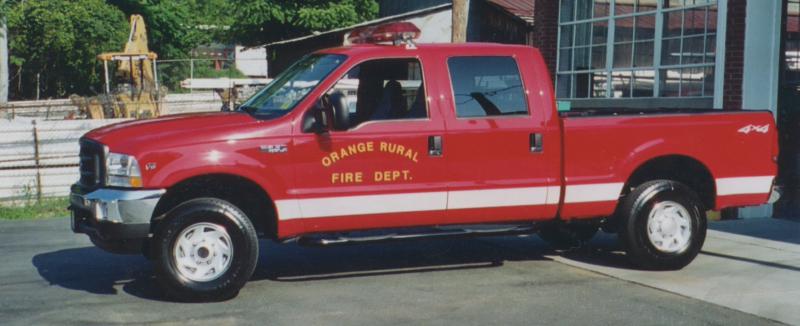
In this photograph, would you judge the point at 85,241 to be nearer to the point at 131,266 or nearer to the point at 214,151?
the point at 131,266

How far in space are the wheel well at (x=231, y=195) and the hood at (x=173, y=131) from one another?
326 millimetres

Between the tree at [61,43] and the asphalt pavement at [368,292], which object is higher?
the tree at [61,43]

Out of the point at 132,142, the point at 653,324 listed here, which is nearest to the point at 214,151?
the point at 132,142

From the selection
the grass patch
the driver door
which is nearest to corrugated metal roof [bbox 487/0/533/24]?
Answer: the grass patch

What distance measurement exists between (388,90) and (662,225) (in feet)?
9.21

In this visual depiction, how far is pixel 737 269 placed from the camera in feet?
29.2

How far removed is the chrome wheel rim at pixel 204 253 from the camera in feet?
24.5

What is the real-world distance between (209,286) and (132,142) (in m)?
1.26

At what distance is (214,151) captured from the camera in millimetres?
7438

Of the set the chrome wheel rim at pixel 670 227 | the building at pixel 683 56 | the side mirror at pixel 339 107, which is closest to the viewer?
the side mirror at pixel 339 107

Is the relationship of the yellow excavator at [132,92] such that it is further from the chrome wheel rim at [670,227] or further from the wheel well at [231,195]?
the chrome wheel rim at [670,227]

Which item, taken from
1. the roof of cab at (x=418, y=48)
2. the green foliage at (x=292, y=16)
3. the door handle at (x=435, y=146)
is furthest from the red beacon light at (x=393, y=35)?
the green foliage at (x=292, y=16)

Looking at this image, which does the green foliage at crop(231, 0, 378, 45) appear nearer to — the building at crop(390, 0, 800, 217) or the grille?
the building at crop(390, 0, 800, 217)

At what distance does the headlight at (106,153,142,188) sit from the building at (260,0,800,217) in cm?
515
